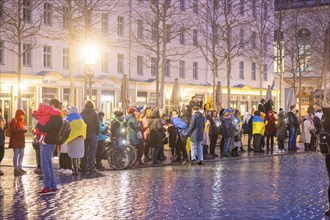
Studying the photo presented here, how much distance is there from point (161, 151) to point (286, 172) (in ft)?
16.7

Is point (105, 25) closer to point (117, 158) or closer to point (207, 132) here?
point (207, 132)

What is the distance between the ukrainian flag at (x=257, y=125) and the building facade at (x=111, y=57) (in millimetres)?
11487

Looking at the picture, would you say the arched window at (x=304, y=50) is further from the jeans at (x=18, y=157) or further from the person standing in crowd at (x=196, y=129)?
the jeans at (x=18, y=157)

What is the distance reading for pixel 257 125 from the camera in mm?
28859

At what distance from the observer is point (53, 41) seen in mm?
50312

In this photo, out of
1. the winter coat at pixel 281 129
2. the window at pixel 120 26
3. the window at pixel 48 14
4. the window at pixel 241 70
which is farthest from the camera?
the window at pixel 241 70

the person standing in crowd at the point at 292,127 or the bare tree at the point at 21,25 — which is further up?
the bare tree at the point at 21,25

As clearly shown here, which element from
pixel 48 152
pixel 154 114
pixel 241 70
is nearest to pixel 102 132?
pixel 154 114

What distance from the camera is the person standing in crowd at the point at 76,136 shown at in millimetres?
18641

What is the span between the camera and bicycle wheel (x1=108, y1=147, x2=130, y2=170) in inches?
814

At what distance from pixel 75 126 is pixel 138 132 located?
3.51 m

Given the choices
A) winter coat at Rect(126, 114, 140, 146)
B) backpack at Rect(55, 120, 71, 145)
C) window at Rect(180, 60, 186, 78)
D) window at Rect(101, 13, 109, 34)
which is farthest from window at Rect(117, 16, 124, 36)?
backpack at Rect(55, 120, 71, 145)

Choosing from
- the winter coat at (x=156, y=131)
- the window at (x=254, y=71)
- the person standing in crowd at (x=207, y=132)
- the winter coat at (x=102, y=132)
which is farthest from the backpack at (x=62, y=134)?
the window at (x=254, y=71)

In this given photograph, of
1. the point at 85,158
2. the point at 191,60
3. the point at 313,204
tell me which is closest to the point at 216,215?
the point at 313,204
